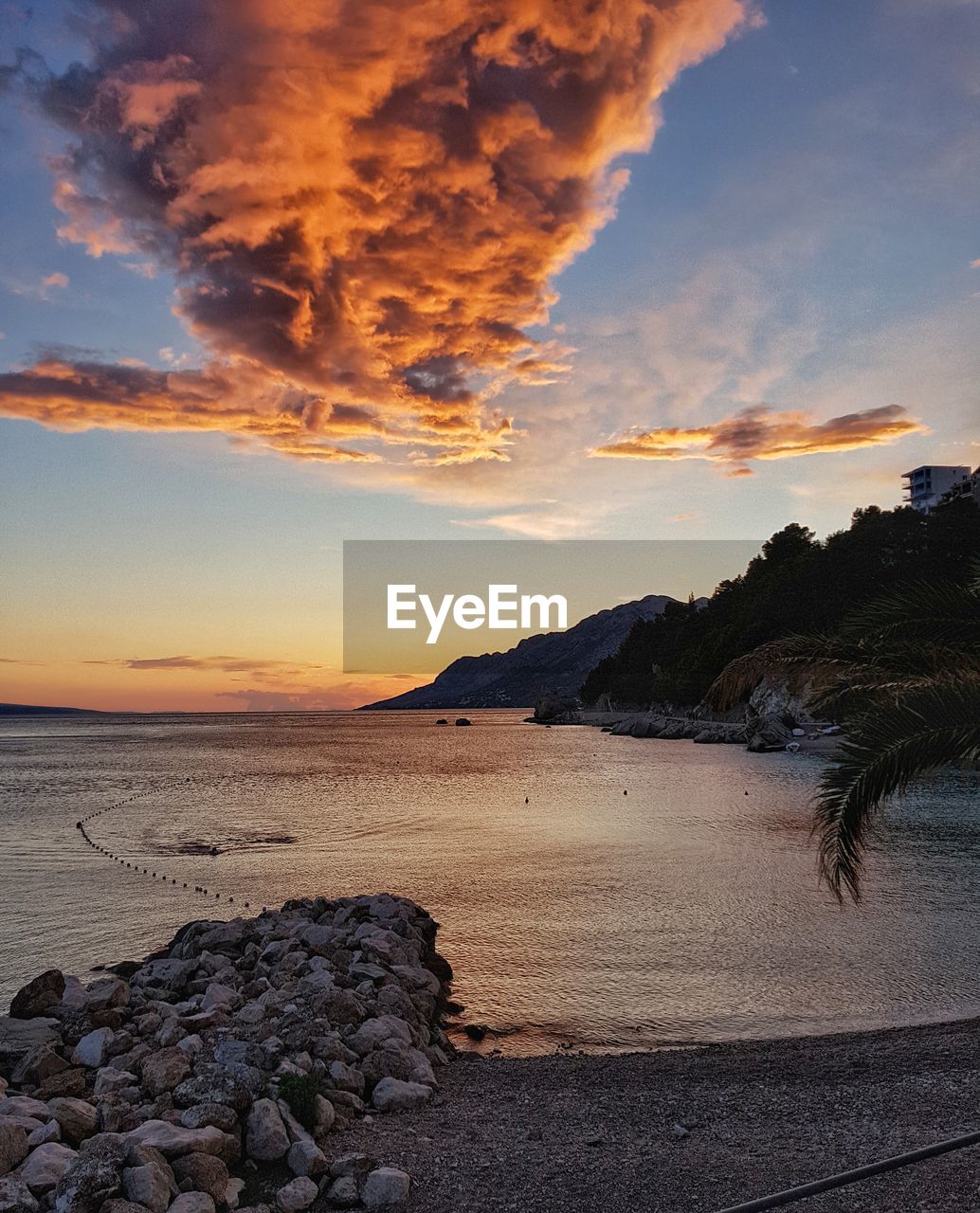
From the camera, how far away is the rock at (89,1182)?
654 cm

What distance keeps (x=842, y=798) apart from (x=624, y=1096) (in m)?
4.28

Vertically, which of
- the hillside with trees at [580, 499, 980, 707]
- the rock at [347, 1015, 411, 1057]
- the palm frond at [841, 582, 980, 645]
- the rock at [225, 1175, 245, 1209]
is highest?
the hillside with trees at [580, 499, 980, 707]

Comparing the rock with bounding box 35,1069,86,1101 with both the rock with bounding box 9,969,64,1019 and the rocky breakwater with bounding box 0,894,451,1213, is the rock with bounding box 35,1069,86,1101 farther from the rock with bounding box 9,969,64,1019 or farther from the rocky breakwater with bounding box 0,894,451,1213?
the rock with bounding box 9,969,64,1019

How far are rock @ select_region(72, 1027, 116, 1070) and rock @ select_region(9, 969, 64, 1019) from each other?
1561mm

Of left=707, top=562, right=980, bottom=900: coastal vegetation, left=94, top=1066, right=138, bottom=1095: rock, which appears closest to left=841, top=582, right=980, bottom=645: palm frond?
left=707, top=562, right=980, bottom=900: coastal vegetation

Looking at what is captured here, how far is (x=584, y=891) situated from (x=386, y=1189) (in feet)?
57.0

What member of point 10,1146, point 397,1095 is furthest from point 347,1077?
point 10,1146

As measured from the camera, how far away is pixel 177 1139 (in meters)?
7.32

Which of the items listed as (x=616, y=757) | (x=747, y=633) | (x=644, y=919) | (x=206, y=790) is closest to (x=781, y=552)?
(x=747, y=633)

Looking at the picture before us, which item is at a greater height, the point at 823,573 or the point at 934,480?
the point at 934,480

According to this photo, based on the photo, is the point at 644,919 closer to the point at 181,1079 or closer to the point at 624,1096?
the point at 624,1096

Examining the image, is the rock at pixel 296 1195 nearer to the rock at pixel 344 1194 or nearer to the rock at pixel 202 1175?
the rock at pixel 344 1194

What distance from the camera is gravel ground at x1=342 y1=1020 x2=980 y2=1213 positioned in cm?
712

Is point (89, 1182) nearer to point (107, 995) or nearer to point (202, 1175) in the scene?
point (202, 1175)
